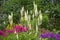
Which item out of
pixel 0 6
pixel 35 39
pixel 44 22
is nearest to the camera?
pixel 35 39

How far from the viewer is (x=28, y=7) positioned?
1263 cm

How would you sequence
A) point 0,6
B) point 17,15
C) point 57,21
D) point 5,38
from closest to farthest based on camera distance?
point 5,38 < point 17,15 < point 57,21 < point 0,6

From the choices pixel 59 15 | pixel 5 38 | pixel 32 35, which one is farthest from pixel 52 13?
pixel 32 35

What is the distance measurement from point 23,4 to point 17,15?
799 millimetres

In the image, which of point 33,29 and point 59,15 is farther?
point 59,15

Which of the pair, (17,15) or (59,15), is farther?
(59,15)

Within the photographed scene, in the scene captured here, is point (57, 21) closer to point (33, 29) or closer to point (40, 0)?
point (40, 0)

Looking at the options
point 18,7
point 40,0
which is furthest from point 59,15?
point 18,7

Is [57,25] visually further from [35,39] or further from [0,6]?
[35,39]

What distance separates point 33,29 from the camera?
607 centimetres

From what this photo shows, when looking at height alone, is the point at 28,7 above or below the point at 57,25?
above

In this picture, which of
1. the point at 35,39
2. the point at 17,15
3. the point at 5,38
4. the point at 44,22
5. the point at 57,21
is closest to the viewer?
the point at 35,39

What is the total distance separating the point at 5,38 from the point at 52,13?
6.54m

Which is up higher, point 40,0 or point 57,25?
point 40,0
